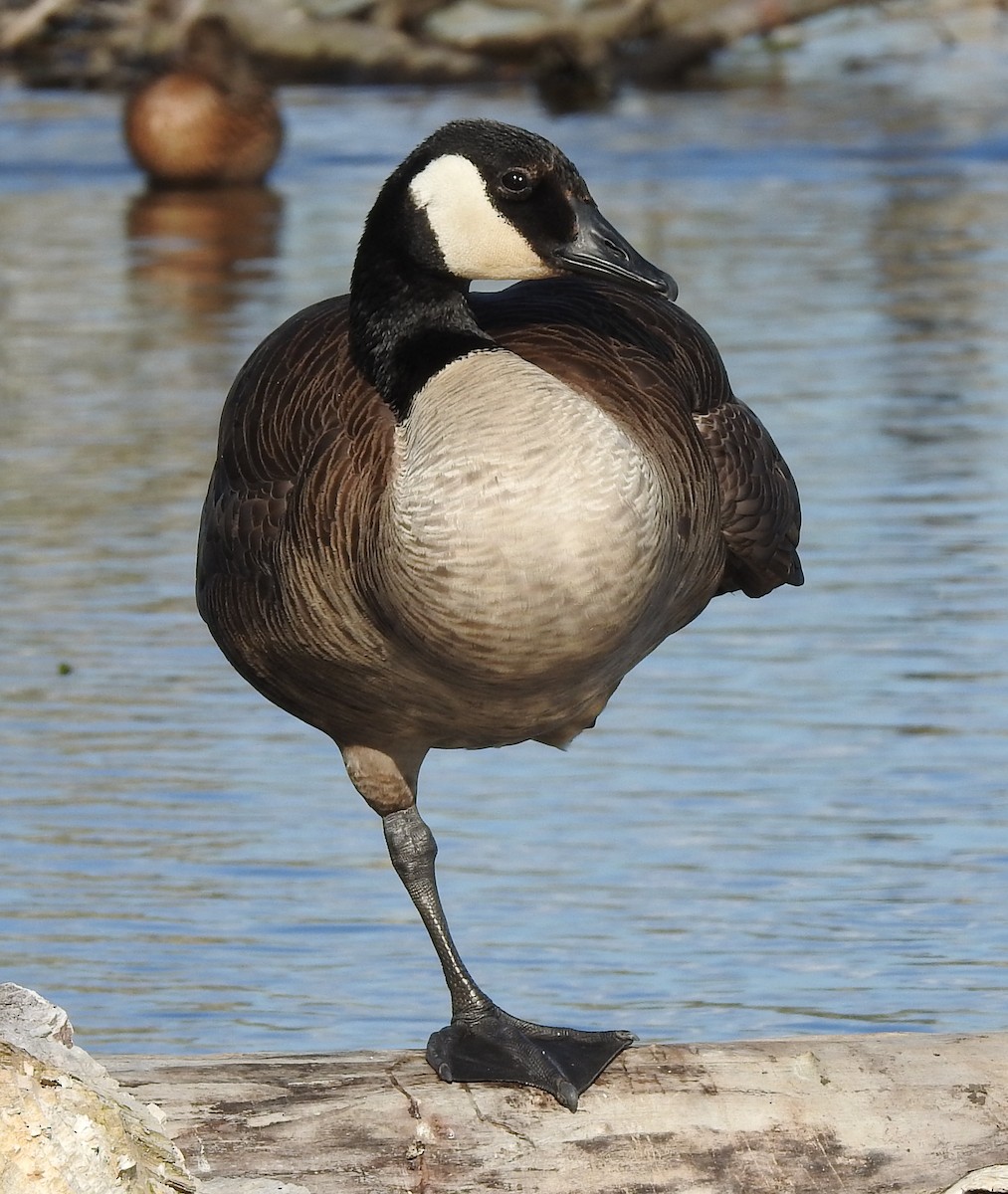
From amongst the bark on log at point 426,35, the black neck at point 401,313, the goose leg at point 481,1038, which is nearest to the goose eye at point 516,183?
the black neck at point 401,313

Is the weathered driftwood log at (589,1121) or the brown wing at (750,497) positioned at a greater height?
the brown wing at (750,497)

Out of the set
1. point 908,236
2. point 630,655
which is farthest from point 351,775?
→ point 908,236

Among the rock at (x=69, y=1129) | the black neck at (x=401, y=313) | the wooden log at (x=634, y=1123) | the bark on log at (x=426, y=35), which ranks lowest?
the bark on log at (x=426, y=35)

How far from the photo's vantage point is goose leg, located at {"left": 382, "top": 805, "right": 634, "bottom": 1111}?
433 cm

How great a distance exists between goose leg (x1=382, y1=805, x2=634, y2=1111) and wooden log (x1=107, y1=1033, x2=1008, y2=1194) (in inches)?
1.8

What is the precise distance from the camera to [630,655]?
14.7ft

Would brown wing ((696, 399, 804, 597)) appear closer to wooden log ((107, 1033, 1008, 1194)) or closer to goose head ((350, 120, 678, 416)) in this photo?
goose head ((350, 120, 678, 416))

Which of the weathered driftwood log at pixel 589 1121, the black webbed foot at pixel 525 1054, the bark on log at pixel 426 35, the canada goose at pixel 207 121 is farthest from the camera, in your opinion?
the bark on log at pixel 426 35

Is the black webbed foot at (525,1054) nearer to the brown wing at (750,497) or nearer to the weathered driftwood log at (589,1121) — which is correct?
the weathered driftwood log at (589,1121)

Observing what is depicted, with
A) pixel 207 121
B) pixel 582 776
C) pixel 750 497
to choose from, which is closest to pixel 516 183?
pixel 750 497

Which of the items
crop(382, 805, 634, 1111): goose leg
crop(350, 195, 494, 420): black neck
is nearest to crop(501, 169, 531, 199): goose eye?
crop(350, 195, 494, 420): black neck

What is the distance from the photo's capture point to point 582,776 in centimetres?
667

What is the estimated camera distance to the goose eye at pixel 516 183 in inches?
172

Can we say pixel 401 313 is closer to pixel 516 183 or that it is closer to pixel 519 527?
pixel 516 183
